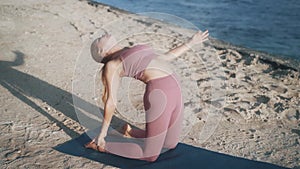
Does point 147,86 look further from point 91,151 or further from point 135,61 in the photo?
point 91,151

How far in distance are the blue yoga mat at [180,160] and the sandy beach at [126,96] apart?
9 cm

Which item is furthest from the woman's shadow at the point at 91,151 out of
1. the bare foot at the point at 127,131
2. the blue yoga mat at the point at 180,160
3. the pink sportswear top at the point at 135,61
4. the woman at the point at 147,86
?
the pink sportswear top at the point at 135,61

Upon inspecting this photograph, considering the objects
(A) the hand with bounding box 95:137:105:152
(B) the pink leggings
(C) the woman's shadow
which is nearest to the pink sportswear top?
(B) the pink leggings

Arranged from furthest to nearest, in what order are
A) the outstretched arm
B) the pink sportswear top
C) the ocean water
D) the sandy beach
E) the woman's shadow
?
the ocean water
the sandy beach
the outstretched arm
the woman's shadow
the pink sportswear top

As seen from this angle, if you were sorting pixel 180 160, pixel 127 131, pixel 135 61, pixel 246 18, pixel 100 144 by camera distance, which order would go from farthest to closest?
pixel 246 18
pixel 127 131
pixel 100 144
pixel 180 160
pixel 135 61

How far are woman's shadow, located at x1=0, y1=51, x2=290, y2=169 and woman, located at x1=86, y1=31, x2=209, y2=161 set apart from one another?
110 millimetres

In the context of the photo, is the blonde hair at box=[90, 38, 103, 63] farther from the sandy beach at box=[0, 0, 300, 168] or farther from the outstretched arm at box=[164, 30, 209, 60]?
the sandy beach at box=[0, 0, 300, 168]

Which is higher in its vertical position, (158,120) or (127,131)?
(158,120)

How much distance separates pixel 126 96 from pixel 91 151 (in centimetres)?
143

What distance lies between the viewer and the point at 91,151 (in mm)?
3500

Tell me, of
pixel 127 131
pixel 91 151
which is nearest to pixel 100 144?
pixel 91 151

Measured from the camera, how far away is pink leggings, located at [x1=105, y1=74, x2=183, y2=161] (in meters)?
3.19

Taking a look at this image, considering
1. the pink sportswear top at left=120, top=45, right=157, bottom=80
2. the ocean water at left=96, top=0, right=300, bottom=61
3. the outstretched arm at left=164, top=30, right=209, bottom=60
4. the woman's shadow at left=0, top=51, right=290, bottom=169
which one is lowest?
the woman's shadow at left=0, top=51, right=290, bottom=169

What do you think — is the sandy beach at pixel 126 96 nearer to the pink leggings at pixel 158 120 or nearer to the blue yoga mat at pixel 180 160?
the blue yoga mat at pixel 180 160
